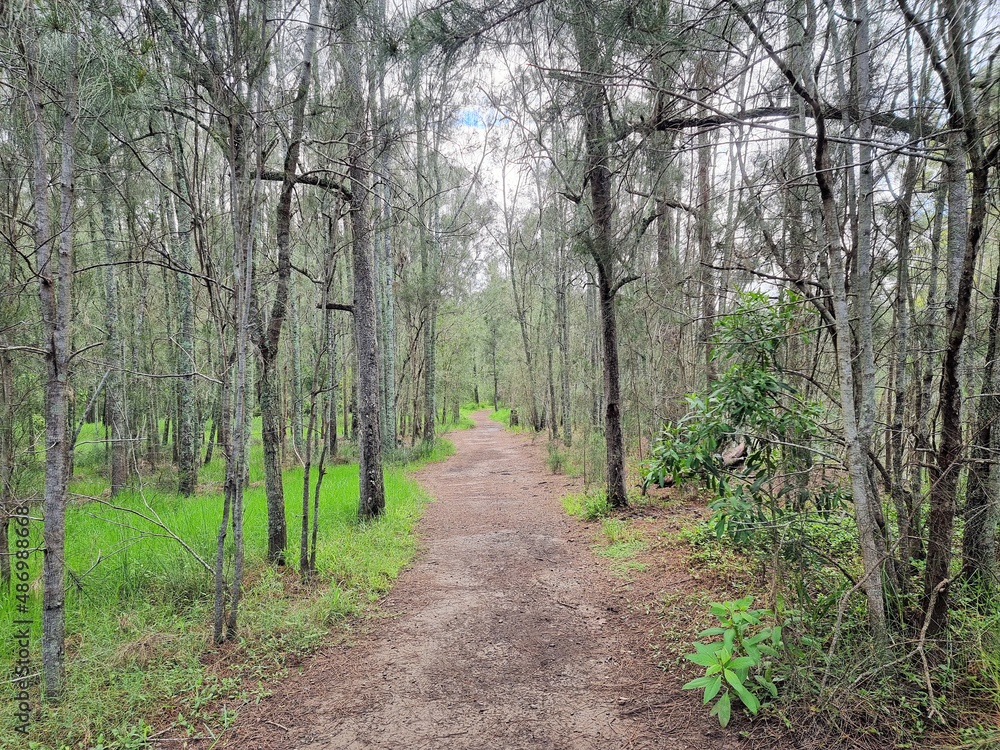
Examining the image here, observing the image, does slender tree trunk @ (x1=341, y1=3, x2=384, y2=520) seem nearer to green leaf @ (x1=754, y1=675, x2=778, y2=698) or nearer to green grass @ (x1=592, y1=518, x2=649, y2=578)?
green grass @ (x1=592, y1=518, x2=649, y2=578)

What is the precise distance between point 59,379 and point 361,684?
2555 mm

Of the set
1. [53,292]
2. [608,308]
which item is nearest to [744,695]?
[53,292]

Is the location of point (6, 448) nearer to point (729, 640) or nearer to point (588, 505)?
point (729, 640)

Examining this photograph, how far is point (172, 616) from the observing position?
3656 mm

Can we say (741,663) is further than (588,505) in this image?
No

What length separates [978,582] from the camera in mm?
2564

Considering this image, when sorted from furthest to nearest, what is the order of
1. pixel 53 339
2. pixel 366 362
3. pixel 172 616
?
pixel 366 362, pixel 172 616, pixel 53 339

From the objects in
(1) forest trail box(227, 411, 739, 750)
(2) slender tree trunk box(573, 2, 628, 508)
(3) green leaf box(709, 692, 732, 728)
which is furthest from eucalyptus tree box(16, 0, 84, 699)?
(2) slender tree trunk box(573, 2, 628, 508)

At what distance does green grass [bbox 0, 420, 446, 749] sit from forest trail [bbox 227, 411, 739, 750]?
35 centimetres

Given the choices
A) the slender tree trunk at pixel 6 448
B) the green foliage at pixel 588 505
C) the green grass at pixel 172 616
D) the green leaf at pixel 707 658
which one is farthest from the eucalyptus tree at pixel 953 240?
the slender tree trunk at pixel 6 448

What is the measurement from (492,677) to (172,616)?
261cm

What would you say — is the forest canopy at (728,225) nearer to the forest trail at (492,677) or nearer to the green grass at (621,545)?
the forest trail at (492,677)

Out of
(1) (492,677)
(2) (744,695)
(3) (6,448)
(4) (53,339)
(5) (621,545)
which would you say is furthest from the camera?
(5) (621,545)

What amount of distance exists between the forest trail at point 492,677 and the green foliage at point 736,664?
7.3 inches
